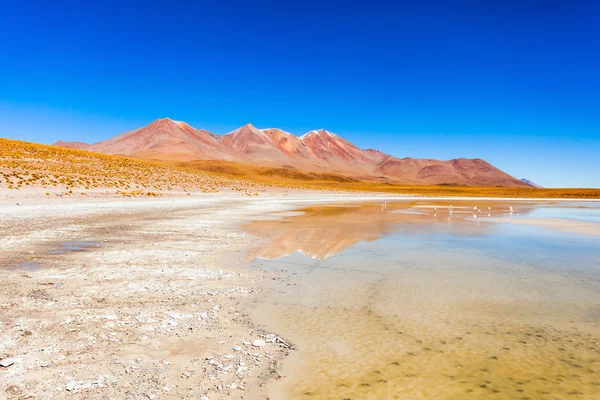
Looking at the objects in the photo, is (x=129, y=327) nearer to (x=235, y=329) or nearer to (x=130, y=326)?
(x=130, y=326)

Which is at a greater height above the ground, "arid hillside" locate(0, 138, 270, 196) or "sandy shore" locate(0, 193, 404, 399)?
"arid hillside" locate(0, 138, 270, 196)

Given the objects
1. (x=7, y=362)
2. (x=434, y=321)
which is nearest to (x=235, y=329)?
(x=7, y=362)

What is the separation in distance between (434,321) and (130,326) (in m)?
4.77

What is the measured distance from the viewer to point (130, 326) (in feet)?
18.5

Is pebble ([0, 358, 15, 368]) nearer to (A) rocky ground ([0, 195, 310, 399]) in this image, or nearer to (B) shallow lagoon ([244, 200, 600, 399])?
(A) rocky ground ([0, 195, 310, 399])

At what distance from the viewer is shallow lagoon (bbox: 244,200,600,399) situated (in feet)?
14.4

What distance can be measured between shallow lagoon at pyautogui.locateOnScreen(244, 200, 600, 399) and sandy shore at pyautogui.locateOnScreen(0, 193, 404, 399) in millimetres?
618

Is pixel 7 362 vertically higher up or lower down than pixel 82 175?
lower down

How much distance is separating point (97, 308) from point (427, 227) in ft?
56.7

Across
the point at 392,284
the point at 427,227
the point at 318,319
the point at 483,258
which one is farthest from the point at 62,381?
the point at 427,227

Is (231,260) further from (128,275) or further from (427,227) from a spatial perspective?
(427,227)

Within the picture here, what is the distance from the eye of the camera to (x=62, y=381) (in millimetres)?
4098

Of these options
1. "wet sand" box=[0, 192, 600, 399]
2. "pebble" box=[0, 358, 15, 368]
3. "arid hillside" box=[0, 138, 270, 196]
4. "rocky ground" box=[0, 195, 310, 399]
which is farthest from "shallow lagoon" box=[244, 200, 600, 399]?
"arid hillside" box=[0, 138, 270, 196]

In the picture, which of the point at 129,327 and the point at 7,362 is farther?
the point at 129,327
